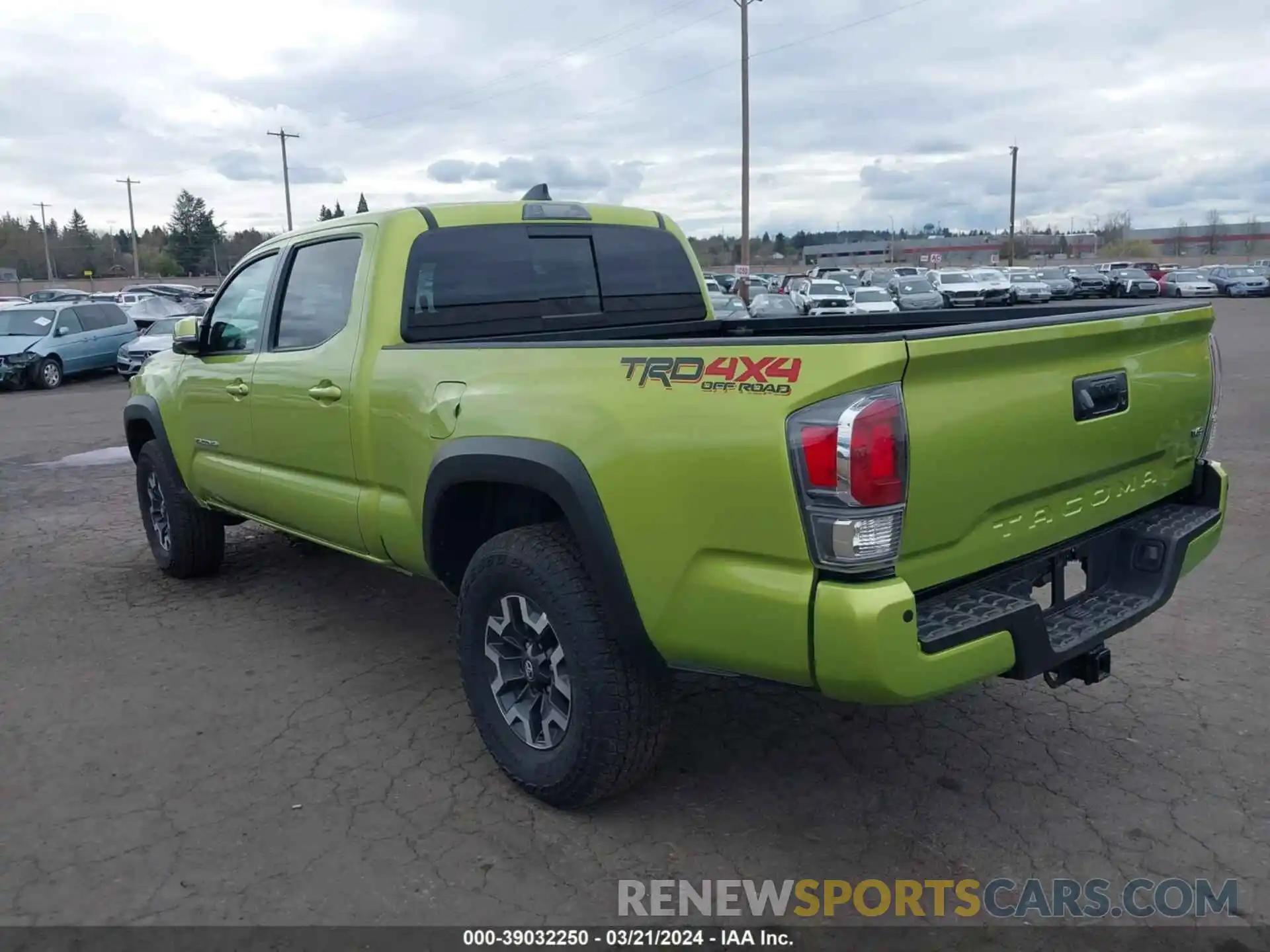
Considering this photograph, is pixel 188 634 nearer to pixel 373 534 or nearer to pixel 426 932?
pixel 373 534

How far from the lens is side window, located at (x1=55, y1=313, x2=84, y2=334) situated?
67.3ft

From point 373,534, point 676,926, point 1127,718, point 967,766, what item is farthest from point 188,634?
point 1127,718

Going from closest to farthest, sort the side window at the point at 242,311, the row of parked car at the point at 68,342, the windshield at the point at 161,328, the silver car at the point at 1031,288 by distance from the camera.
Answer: the side window at the point at 242,311
the row of parked car at the point at 68,342
the windshield at the point at 161,328
the silver car at the point at 1031,288

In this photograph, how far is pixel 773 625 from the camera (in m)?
2.71

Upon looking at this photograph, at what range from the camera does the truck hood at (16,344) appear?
64.1ft

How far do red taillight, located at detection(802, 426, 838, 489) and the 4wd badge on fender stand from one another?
131 millimetres

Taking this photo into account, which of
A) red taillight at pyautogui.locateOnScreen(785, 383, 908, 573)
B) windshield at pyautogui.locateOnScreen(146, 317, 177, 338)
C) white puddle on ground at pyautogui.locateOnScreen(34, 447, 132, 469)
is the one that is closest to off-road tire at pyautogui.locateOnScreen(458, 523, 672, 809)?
red taillight at pyautogui.locateOnScreen(785, 383, 908, 573)

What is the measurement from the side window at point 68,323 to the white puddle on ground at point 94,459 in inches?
404

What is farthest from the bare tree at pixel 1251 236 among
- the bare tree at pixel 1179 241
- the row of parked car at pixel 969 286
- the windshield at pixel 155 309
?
the windshield at pixel 155 309

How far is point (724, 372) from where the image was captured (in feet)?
9.07

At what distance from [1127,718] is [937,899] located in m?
1.54

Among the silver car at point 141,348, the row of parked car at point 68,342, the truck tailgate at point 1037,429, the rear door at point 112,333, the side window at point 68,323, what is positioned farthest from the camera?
the rear door at point 112,333

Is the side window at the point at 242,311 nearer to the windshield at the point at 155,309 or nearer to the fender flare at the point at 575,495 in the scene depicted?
the fender flare at the point at 575,495

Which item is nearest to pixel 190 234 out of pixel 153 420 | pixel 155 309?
pixel 155 309
